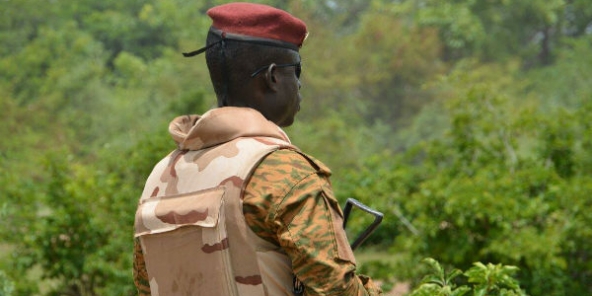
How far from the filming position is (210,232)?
7.18 ft

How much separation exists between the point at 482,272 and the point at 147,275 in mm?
1170

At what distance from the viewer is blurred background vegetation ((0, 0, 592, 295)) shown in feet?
22.6

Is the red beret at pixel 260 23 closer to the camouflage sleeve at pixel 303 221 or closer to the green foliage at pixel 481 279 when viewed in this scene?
the camouflage sleeve at pixel 303 221

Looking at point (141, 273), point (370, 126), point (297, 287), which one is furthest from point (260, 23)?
point (370, 126)

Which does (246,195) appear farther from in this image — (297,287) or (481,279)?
(481,279)

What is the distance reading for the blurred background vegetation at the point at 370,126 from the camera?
6.88 meters

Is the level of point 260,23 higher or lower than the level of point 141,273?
higher

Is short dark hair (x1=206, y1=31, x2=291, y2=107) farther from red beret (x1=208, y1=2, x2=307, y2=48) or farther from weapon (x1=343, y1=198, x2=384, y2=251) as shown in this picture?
weapon (x1=343, y1=198, x2=384, y2=251)

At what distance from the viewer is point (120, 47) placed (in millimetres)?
41531

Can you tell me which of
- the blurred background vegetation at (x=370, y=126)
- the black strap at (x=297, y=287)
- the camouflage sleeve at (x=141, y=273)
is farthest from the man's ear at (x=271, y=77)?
the blurred background vegetation at (x=370, y=126)

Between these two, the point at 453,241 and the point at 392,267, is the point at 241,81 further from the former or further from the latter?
the point at 392,267

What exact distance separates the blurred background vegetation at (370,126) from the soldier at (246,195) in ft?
13.2

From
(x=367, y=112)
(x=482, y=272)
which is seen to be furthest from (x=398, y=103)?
(x=482, y=272)

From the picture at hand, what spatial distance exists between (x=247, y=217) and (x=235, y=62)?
44 cm
